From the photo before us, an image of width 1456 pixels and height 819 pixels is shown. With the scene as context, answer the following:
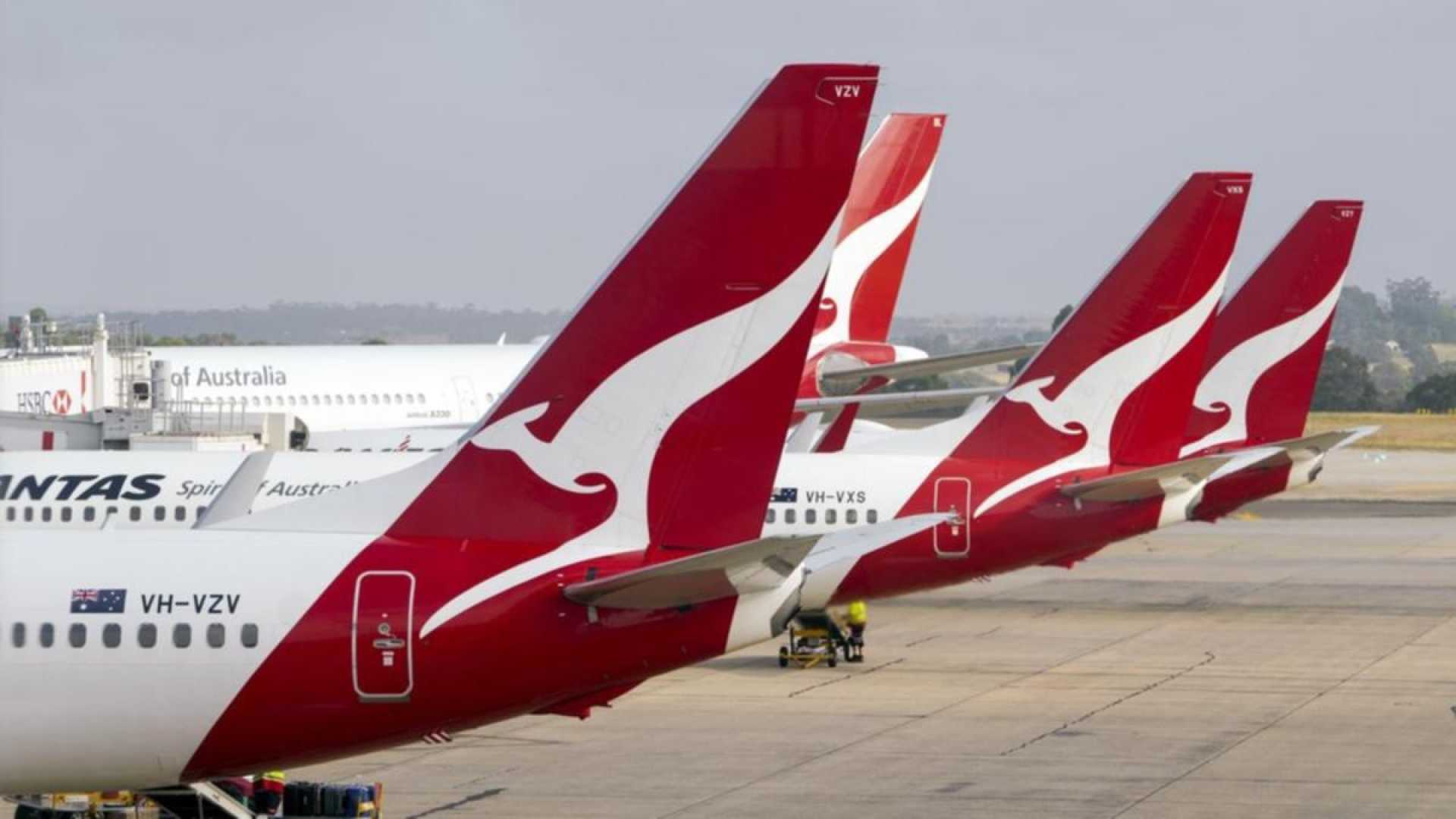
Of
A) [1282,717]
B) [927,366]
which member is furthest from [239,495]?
[927,366]

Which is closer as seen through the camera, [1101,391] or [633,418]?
[633,418]

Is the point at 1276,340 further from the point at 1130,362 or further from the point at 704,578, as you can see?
the point at 704,578

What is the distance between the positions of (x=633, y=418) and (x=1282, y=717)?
16.8 metres

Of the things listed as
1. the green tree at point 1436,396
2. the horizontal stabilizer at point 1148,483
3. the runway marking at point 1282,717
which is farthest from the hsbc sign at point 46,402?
the green tree at point 1436,396

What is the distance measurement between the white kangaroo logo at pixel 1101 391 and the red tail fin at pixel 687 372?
1739cm

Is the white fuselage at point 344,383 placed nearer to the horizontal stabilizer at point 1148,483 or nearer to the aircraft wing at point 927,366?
the aircraft wing at point 927,366

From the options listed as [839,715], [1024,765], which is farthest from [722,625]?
[839,715]

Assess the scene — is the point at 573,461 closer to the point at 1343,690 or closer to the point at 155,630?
the point at 155,630

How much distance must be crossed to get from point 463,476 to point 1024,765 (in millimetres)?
11909

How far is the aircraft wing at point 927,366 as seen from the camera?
5006 centimetres

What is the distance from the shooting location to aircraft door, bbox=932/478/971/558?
113ft

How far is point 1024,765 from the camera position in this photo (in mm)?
28312

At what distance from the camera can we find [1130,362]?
1401 inches

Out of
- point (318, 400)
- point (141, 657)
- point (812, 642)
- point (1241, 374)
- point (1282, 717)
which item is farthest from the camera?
point (318, 400)
